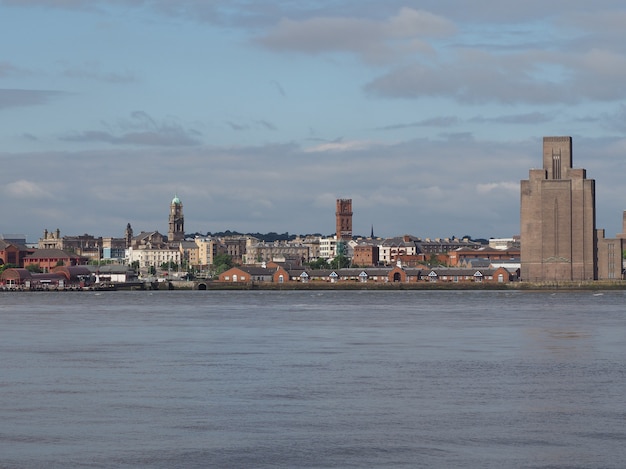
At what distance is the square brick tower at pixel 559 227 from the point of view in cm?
15362

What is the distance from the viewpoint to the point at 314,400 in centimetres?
2736

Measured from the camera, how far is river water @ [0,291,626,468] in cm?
2120

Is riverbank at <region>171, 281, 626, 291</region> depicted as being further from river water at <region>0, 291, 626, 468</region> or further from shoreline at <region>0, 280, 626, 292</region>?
river water at <region>0, 291, 626, 468</region>

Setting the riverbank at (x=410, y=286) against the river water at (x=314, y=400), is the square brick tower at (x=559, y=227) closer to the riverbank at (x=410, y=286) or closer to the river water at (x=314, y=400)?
the riverbank at (x=410, y=286)

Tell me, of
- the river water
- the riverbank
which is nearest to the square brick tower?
the riverbank

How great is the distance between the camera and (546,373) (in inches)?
1300

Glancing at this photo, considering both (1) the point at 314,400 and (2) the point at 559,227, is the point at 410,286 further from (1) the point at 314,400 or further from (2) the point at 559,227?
(1) the point at 314,400

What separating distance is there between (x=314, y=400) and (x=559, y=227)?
130016mm

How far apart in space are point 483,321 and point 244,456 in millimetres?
42254

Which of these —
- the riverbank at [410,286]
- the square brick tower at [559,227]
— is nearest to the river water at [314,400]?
the riverbank at [410,286]

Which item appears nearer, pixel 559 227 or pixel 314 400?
pixel 314 400

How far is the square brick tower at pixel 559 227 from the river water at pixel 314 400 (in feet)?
347

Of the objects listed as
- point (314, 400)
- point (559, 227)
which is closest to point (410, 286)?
A: point (559, 227)

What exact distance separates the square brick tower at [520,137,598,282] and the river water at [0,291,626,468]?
347 feet
